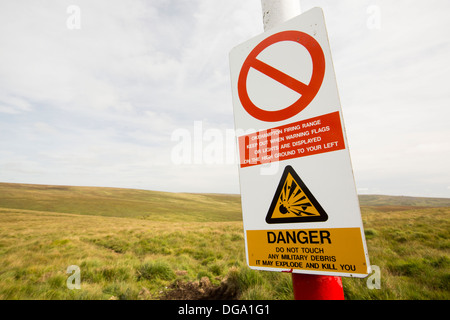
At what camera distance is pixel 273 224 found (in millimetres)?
1378

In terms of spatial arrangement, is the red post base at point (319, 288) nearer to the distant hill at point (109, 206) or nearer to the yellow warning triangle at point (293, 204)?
the yellow warning triangle at point (293, 204)

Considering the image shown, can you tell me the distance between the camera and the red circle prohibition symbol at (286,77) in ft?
4.38

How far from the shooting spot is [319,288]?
1.24 meters

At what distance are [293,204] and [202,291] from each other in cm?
437

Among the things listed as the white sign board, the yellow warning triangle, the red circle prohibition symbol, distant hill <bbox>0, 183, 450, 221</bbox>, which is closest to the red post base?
the white sign board

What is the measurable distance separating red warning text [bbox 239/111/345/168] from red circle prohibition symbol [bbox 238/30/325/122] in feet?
0.37

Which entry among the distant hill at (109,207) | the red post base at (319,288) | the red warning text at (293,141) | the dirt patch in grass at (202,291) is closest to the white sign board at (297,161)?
the red warning text at (293,141)

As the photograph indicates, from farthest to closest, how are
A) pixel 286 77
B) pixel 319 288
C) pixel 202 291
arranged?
pixel 202 291 < pixel 286 77 < pixel 319 288

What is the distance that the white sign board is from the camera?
1155mm

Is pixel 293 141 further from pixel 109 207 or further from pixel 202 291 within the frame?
pixel 109 207

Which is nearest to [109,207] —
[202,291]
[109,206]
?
[109,206]

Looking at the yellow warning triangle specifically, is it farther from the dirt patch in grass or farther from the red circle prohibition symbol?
the dirt patch in grass
